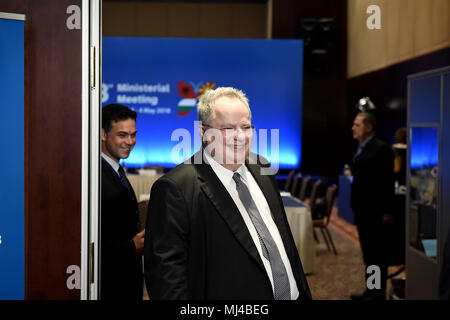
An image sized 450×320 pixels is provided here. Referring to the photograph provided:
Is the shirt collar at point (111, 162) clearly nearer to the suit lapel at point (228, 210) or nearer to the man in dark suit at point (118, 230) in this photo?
the man in dark suit at point (118, 230)

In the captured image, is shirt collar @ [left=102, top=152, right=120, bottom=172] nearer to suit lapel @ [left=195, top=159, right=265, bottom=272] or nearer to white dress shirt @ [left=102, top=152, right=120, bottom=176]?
white dress shirt @ [left=102, top=152, right=120, bottom=176]

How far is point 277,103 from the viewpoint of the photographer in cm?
1110

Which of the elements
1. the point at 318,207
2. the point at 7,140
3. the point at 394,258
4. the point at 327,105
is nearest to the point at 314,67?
the point at 327,105

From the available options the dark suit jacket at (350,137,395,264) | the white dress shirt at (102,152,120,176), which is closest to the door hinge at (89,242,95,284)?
the white dress shirt at (102,152,120,176)

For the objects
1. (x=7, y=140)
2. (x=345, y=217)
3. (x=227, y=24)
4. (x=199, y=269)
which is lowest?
(x=345, y=217)

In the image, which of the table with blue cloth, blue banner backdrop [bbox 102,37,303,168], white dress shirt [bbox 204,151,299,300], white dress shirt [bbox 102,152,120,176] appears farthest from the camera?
blue banner backdrop [bbox 102,37,303,168]

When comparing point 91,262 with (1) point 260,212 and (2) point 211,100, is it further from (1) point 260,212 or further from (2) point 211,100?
(2) point 211,100

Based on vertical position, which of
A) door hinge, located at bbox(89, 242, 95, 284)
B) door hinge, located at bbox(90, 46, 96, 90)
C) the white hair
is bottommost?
door hinge, located at bbox(89, 242, 95, 284)

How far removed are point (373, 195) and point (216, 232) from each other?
306cm

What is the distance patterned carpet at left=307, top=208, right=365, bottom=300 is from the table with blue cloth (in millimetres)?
216

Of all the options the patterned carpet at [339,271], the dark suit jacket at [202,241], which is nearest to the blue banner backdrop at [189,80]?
the patterned carpet at [339,271]

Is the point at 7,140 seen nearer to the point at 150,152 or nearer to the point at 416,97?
the point at 416,97

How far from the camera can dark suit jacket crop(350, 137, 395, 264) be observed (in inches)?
179

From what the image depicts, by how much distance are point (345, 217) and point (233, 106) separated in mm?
8078
